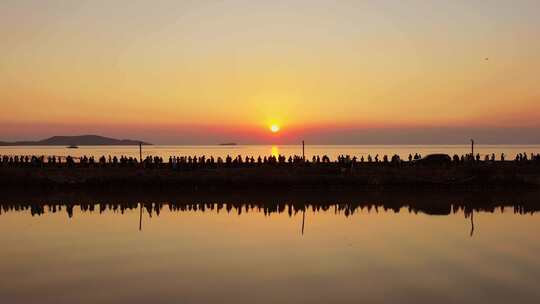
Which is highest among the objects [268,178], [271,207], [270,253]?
[268,178]

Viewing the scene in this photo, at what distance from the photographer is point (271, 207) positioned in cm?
3170

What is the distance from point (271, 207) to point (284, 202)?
2.29 metres

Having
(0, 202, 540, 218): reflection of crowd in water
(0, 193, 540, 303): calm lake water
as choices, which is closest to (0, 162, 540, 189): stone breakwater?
(0, 202, 540, 218): reflection of crowd in water

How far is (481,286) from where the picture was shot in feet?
45.3

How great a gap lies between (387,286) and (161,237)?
10857mm

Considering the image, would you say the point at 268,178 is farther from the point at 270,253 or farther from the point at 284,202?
the point at 270,253

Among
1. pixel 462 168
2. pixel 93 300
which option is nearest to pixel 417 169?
pixel 462 168

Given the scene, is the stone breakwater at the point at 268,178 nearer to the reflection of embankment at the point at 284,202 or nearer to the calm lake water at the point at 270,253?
the reflection of embankment at the point at 284,202

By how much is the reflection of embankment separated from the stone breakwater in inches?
60.6

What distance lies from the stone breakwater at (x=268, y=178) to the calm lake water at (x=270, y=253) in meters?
7.63

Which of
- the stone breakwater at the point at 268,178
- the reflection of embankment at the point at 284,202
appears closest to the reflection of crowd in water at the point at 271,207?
the reflection of embankment at the point at 284,202

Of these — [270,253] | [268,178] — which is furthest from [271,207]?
[270,253]

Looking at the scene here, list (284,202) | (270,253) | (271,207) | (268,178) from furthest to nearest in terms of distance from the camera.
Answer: (268,178), (284,202), (271,207), (270,253)

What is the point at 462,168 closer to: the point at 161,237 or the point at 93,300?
the point at 161,237
